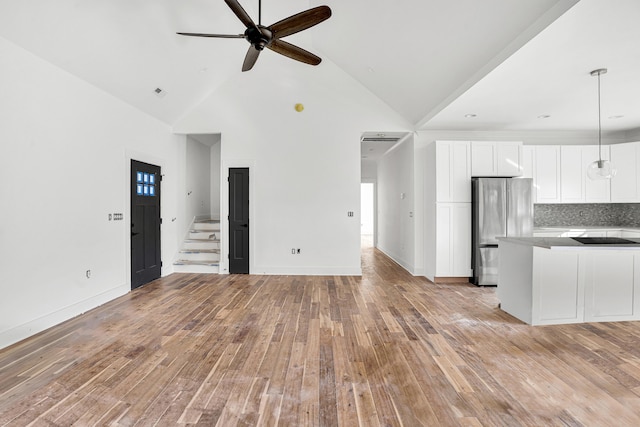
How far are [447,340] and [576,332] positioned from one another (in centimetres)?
142

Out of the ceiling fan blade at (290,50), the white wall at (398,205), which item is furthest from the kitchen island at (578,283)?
the ceiling fan blade at (290,50)

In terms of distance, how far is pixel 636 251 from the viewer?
10.6 feet

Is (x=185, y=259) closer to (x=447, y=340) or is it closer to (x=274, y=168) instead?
(x=274, y=168)

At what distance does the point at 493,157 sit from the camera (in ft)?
16.4

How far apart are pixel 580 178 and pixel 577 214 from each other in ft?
2.74

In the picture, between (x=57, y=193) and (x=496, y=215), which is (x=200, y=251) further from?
(x=496, y=215)

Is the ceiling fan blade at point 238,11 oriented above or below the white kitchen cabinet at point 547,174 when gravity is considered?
above

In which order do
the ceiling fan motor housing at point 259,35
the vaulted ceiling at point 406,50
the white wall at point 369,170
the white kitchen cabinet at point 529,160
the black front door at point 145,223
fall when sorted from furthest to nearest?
the white wall at point 369,170 → the white kitchen cabinet at point 529,160 → the black front door at point 145,223 → the ceiling fan motor housing at point 259,35 → the vaulted ceiling at point 406,50

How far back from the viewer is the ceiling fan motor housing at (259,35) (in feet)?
8.99

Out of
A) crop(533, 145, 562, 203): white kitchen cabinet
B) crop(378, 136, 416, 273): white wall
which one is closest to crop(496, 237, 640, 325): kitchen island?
crop(533, 145, 562, 203): white kitchen cabinet

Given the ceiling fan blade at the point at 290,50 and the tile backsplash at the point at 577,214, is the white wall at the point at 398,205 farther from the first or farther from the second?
the ceiling fan blade at the point at 290,50

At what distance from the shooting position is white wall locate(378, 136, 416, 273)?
19.0 ft

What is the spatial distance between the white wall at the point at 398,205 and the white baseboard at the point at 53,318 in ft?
16.4

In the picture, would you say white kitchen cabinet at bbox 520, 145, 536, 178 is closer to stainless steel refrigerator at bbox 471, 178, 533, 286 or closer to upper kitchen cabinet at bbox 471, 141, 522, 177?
upper kitchen cabinet at bbox 471, 141, 522, 177
